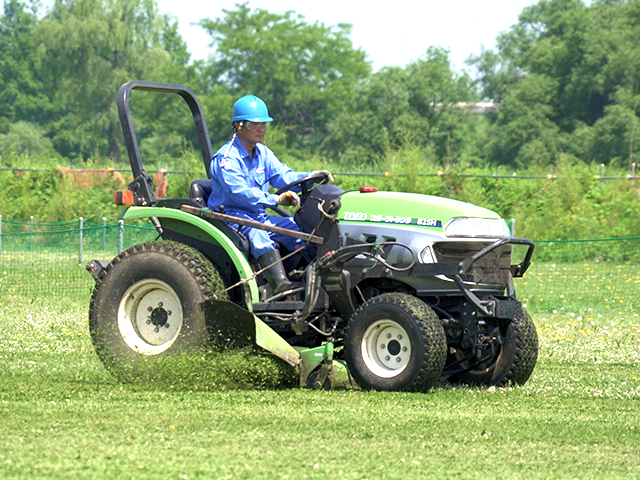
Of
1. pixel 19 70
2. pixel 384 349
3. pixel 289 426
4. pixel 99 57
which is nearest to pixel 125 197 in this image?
pixel 384 349

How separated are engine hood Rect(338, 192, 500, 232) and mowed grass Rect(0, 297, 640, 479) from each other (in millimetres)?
1207

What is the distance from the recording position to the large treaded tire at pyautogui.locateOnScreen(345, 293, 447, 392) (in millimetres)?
6809

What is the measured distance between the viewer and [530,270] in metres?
17.7

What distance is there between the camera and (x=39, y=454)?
15.7ft

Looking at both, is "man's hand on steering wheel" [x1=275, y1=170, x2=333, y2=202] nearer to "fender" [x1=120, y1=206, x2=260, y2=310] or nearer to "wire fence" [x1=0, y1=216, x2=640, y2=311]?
"fender" [x1=120, y1=206, x2=260, y2=310]

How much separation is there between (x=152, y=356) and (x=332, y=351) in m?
1.32

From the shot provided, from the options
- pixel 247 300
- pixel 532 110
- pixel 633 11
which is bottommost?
pixel 247 300

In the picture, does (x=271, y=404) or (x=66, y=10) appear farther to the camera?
(x=66, y=10)

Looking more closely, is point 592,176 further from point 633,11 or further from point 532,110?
point 633,11

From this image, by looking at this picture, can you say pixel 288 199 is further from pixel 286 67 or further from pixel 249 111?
pixel 286 67

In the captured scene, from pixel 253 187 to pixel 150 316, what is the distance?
1.24 meters

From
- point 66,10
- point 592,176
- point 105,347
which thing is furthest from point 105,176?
point 66,10

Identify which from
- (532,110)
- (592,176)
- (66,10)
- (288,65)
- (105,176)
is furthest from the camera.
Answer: (66,10)

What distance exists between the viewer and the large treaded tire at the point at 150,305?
733 centimetres
